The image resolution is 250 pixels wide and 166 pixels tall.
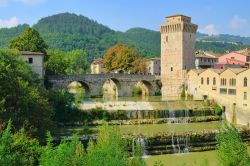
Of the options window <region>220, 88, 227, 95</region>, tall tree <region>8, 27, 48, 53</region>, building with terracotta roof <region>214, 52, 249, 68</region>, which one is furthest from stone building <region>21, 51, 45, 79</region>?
building with terracotta roof <region>214, 52, 249, 68</region>

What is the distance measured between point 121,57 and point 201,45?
122947 millimetres

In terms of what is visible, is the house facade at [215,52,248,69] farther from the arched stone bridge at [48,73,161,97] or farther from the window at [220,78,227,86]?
the window at [220,78,227,86]

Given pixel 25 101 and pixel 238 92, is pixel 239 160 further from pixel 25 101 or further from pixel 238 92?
pixel 238 92

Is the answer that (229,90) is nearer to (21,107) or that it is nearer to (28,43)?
(28,43)

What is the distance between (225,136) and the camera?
1897 cm

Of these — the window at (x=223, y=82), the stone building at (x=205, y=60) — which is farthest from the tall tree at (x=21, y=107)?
the stone building at (x=205, y=60)

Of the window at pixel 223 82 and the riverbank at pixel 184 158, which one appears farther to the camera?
the window at pixel 223 82

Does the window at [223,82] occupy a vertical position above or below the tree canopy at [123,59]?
below

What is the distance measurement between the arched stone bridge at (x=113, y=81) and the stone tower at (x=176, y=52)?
2.09m

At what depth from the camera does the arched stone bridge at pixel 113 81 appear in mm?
56562

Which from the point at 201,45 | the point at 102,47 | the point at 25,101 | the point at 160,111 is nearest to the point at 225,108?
the point at 160,111

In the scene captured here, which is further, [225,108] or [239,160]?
[225,108]

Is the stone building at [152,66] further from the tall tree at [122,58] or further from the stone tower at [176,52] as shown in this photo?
the stone tower at [176,52]

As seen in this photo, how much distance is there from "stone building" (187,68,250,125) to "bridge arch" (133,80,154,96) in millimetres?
10965
